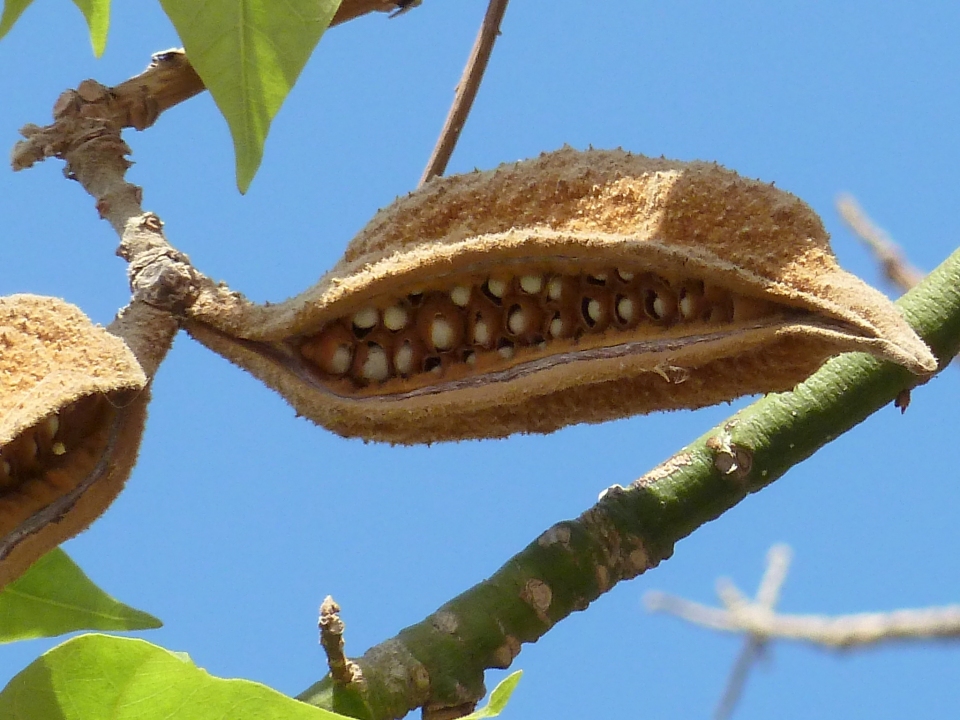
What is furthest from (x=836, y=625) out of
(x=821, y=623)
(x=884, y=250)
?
(x=884, y=250)

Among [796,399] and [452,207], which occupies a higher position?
[452,207]

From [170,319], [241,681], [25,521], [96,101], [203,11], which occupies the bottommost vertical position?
[241,681]

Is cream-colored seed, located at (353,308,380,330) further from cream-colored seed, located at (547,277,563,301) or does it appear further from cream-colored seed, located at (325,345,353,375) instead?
cream-colored seed, located at (547,277,563,301)

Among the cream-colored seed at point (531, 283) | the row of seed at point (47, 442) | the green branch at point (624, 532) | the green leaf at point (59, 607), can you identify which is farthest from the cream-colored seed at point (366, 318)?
the green leaf at point (59, 607)

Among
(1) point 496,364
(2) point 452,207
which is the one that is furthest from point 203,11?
(1) point 496,364

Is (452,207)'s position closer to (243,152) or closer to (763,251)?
(243,152)

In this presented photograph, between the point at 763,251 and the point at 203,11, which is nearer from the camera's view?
the point at 763,251

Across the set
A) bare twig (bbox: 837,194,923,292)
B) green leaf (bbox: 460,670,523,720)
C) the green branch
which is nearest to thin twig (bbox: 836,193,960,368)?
bare twig (bbox: 837,194,923,292)
